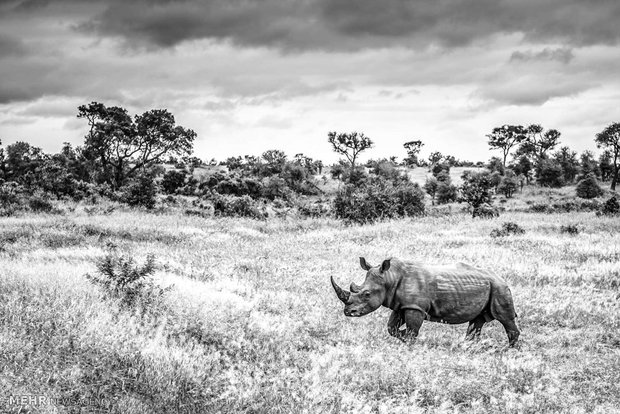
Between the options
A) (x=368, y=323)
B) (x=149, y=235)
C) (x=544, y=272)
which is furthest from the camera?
(x=149, y=235)

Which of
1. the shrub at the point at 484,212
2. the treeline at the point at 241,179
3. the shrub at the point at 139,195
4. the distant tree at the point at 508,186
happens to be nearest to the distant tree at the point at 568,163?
the treeline at the point at 241,179

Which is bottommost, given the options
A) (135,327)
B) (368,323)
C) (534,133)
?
(368,323)

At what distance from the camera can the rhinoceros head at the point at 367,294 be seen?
6984 mm

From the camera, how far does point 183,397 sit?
5254 millimetres

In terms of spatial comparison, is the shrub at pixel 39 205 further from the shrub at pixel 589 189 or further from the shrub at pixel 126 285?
the shrub at pixel 589 189

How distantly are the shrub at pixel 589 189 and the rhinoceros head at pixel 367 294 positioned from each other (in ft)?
198

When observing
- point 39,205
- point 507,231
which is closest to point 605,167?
point 507,231

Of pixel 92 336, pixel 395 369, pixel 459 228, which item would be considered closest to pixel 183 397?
pixel 92 336

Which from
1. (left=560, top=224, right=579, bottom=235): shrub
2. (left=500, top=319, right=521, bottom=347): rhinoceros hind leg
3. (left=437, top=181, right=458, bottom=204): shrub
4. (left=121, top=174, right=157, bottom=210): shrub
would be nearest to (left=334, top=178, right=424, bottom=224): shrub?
(left=560, top=224, right=579, bottom=235): shrub

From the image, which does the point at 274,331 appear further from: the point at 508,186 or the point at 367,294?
the point at 508,186

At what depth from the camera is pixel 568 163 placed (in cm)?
7988

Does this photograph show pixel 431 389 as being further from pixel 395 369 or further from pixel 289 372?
pixel 289 372

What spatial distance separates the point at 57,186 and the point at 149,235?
2637 centimetres

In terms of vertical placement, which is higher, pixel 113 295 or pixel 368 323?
pixel 113 295
